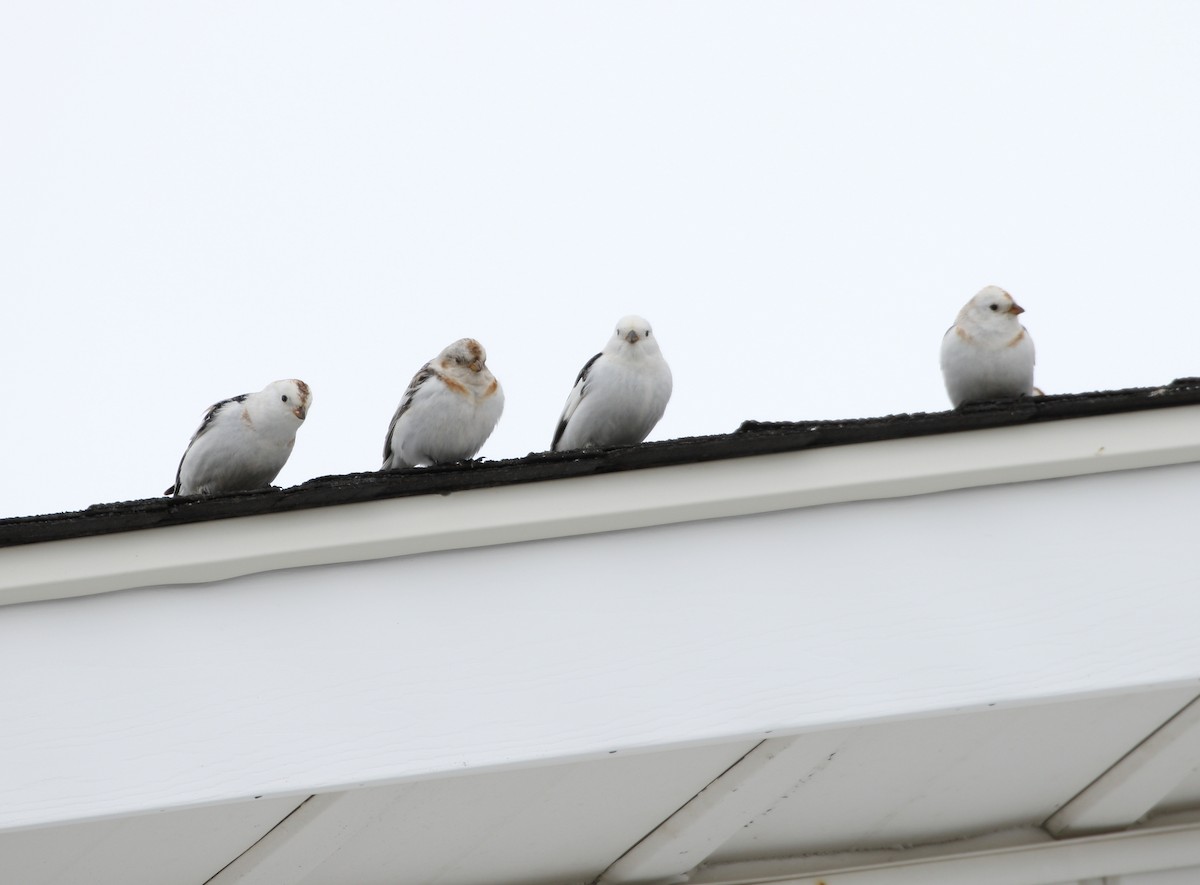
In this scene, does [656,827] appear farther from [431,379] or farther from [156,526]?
[431,379]

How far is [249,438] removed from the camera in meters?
4.17

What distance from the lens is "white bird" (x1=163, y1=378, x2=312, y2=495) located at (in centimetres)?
418

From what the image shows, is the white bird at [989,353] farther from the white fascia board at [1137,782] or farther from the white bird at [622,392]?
the white fascia board at [1137,782]

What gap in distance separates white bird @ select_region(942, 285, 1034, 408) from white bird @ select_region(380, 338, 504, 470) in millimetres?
1546

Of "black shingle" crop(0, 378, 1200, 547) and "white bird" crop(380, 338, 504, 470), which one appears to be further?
"white bird" crop(380, 338, 504, 470)

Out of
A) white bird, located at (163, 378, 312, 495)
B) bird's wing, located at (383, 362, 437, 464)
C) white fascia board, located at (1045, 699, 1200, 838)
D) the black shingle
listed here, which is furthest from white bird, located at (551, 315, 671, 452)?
white fascia board, located at (1045, 699, 1200, 838)

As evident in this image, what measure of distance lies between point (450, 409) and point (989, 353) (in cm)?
179

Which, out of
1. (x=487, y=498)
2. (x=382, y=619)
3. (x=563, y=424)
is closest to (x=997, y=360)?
(x=563, y=424)

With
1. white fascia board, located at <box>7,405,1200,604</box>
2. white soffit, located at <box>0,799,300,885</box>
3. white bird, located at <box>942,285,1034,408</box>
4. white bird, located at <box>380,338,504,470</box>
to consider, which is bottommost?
white soffit, located at <box>0,799,300,885</box>

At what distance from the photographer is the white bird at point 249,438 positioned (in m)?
4.18

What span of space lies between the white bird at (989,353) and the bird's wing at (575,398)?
1227mm

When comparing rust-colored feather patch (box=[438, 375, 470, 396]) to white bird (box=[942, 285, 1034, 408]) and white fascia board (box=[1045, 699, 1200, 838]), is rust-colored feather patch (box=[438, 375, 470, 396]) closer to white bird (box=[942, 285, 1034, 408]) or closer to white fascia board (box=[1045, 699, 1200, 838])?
white bird (box=[942, 285, 1034, 408])

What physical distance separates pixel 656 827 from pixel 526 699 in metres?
0.72

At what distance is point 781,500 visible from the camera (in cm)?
257
